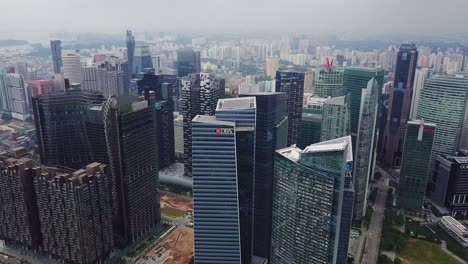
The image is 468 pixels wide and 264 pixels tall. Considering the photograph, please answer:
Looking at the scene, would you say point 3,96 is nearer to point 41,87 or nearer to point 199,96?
point 41,87

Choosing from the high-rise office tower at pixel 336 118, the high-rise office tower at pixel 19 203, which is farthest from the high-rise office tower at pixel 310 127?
the high-rise office tower at pixel 19 203

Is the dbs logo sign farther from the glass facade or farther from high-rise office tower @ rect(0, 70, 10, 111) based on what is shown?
high-rise office tower @ rect(0, 70, 10, 111)

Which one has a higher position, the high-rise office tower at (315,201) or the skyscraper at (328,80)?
the skyscraper at (328,80)

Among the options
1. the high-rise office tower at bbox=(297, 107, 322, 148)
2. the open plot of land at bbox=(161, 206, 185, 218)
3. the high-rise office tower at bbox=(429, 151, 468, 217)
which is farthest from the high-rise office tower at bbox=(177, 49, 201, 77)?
the high-rise office tower at bbox=(429, 151, 468, 217)

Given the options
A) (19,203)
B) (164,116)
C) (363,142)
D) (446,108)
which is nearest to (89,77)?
(164,116)

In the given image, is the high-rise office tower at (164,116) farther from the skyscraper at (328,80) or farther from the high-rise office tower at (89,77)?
the skyscraper at (328,80)

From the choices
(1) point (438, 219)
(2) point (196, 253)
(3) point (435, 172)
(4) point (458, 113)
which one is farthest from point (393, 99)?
(2) point (196, 253)

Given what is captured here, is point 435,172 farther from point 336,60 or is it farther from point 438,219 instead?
point 336,60
